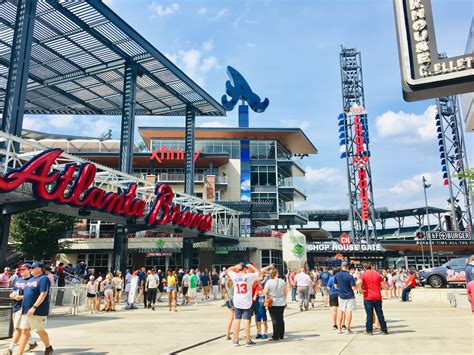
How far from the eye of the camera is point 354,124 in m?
57.8

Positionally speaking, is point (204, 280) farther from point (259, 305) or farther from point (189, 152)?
point (259, 305)

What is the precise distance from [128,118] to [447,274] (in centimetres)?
2220

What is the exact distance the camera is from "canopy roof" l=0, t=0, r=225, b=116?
23.6 metres

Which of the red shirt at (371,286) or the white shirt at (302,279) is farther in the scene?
the white shirt at (302,279)

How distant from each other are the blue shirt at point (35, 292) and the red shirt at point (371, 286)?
6.94 m

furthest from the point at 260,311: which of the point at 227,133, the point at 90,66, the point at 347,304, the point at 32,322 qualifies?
the point at 227,133

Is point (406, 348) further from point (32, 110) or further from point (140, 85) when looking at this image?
point (32, 110)

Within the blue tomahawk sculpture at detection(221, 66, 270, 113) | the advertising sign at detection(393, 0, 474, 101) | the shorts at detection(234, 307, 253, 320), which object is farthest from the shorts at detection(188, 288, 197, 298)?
the blue tomahawk sculpture at detection(221, 66, 270, 113)

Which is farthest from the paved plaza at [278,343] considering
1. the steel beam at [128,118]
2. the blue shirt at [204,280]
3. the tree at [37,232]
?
the tree at [37,232]

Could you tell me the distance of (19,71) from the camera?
63.2 feet

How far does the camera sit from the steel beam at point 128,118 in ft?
92.3

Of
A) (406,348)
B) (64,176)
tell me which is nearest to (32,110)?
(64,176)

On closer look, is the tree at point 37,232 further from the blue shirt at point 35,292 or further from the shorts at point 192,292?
the blue shirt at point 35,292

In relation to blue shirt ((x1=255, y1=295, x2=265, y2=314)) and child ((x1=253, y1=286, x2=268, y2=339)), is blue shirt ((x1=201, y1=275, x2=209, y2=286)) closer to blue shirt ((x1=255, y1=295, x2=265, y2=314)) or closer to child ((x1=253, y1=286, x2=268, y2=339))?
child ((x1=253, y1=286, x2=268, y2=339))
